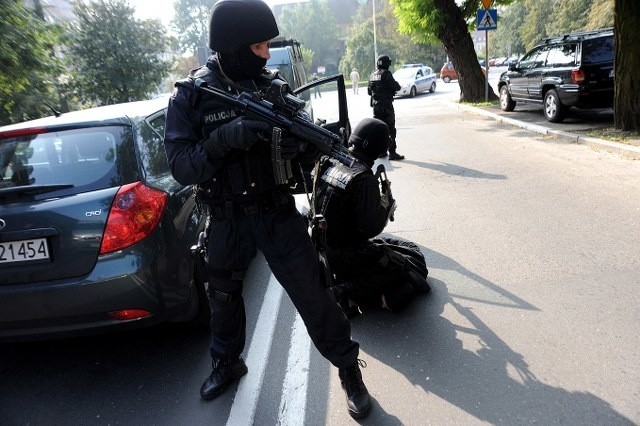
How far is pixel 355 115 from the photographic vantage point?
15617mm

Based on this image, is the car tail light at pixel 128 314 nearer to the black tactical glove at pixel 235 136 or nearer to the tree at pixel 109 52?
the black tactical glove at pixel 235 136

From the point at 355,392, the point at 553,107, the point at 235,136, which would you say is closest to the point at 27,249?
the point at 235,136

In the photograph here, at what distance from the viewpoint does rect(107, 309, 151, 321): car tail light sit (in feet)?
8.36

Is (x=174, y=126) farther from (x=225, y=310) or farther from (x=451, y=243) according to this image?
(x=451, y=243)

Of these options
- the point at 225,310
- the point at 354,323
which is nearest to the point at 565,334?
the point at 354,323

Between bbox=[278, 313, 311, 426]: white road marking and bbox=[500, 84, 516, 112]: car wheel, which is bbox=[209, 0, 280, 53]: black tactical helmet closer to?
bbox=[278, 313, 311, 426]: white road marking

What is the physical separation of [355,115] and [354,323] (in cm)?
1313

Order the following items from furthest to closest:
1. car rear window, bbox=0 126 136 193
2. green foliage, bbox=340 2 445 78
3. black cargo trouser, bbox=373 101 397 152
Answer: green foliage, bbox=340 2 445 78, black cargo trouser, bbox=373 101 397 152, car rear window, bbox=0 126 136 193

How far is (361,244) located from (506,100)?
37.9 ft

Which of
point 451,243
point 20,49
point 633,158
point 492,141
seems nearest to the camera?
point 451,243

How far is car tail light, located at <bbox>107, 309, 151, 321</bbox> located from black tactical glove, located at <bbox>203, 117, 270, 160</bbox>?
1129 mm

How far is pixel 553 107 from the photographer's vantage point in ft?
33.3

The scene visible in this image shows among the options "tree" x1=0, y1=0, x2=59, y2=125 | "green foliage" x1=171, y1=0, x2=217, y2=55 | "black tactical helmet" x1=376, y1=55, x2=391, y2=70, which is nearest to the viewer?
"tree" x1=0, y1=0, x2=59, y2=125

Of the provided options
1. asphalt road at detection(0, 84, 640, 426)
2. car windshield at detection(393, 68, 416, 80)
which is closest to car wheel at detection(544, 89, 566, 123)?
asphalt road at detection(0, 84, 640, 426)
